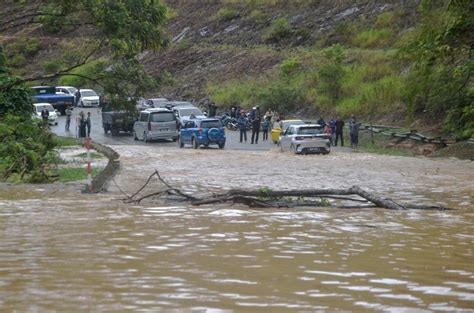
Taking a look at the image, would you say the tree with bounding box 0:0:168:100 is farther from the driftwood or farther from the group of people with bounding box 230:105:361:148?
the group of people with bounding box 230:105:361:148

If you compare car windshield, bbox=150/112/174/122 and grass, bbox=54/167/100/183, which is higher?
car windshield, bbox=150/112/174/122

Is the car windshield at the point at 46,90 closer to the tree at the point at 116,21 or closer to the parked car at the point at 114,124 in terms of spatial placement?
the parked car at the point at 114,124

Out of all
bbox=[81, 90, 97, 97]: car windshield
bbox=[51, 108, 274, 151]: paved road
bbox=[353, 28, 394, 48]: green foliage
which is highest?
bbox=[353, 28, 394, 48]: green foliage

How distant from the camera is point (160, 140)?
50688 mm

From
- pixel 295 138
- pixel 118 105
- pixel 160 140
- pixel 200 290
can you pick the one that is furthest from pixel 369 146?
pixel 200 290

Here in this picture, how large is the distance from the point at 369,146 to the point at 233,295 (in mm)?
34814

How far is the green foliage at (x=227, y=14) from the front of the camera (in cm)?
8244

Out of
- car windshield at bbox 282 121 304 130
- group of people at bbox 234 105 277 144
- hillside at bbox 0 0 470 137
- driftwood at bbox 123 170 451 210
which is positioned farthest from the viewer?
hillside at bbox 0 0 470 137

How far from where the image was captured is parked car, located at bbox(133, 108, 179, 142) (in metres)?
49.2

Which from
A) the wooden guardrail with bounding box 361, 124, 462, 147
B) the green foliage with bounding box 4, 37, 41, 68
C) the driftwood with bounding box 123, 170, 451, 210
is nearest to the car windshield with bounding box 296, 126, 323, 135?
the wooden guardrail with bounding box 361, 124, 462, 147

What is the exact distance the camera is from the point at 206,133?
4438cm

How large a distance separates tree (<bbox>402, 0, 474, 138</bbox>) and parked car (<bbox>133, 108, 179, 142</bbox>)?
48.5ft

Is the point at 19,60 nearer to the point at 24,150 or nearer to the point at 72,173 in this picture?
the point at 24,150

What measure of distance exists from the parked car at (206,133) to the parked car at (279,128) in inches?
125
